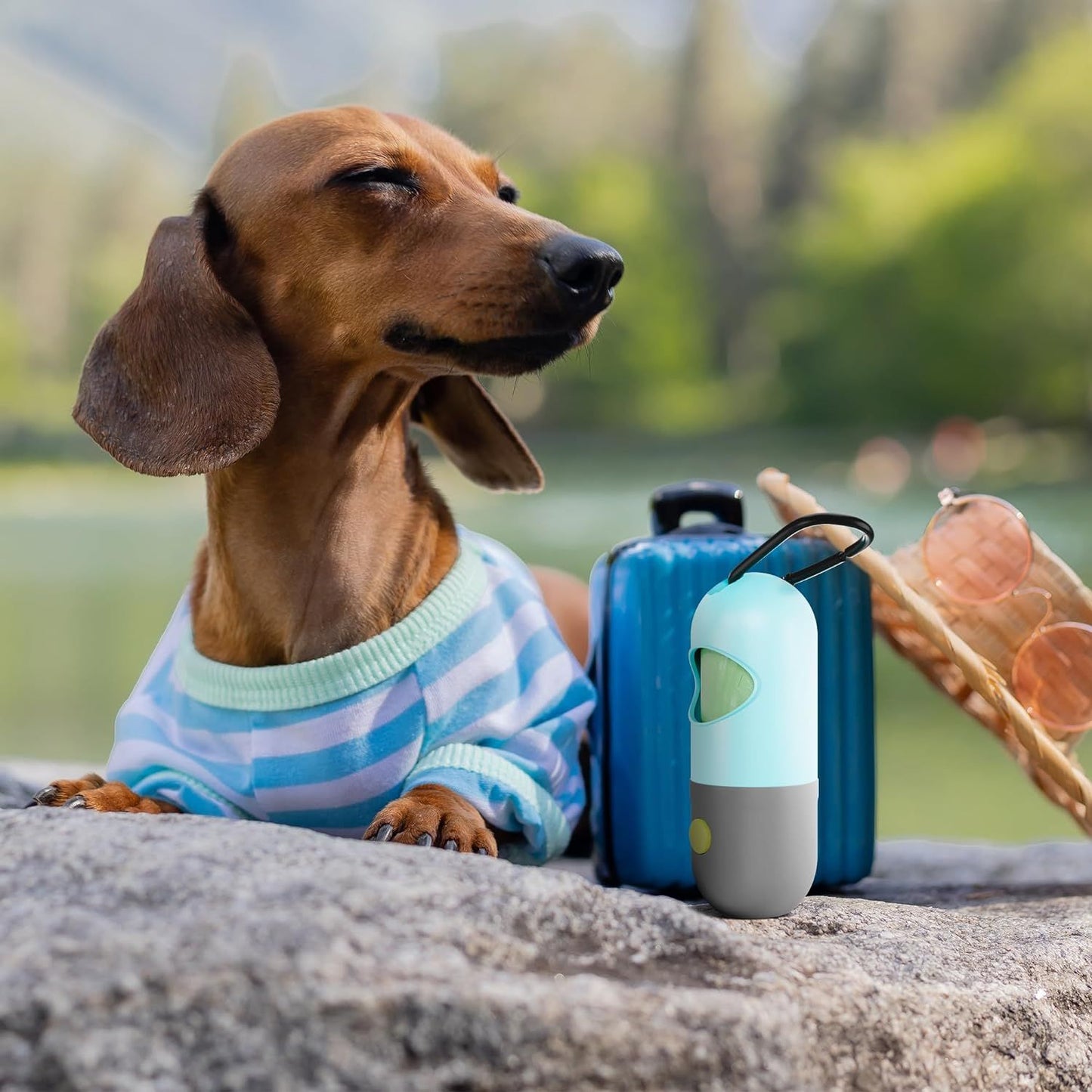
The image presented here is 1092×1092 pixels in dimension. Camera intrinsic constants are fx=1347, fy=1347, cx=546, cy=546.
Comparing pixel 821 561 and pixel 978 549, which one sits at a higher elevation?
pixel 978 549

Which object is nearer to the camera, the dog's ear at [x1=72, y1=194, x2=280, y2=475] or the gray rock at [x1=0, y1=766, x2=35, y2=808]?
the dog's ear at [x1=72, y1=194, x2=280, y2=475]

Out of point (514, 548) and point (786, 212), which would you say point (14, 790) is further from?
point (786, 212)

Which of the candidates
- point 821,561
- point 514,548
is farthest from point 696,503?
point 514,548

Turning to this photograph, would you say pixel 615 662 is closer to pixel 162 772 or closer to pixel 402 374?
pixel 402 374

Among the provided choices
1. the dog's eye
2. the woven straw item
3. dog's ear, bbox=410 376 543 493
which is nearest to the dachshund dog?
the dog's eye

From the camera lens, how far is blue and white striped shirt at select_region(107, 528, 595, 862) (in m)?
1.85

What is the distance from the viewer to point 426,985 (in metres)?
1.17

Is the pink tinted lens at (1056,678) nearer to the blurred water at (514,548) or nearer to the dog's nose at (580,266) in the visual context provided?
the blurred water at (514,548)

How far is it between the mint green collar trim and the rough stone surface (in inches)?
14.1

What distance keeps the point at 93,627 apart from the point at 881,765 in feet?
28.1

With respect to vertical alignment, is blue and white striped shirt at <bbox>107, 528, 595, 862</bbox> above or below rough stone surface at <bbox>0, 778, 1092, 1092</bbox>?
above

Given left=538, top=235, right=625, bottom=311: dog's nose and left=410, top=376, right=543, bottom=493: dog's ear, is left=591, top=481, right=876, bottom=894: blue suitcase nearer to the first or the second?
left=410, top=376, right=543, bottom=493: dog's ear

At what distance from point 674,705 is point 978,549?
0.63 meters

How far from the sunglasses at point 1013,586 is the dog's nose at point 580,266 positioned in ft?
2.71
